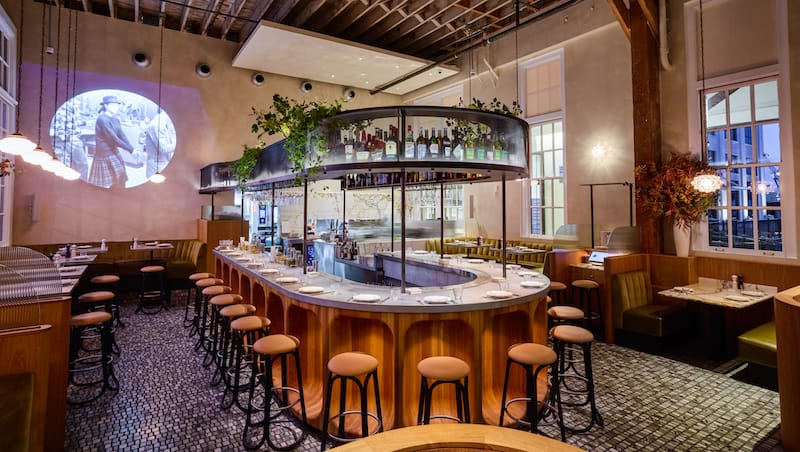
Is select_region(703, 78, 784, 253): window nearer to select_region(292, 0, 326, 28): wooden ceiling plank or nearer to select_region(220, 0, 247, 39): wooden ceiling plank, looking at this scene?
select_region(292, 0, 326, 28): wooden ceiling plank

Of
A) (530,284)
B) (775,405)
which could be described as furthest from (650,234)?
(530,284)

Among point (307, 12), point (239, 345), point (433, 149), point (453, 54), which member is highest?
point (307, 12)

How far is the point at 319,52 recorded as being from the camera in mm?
8523

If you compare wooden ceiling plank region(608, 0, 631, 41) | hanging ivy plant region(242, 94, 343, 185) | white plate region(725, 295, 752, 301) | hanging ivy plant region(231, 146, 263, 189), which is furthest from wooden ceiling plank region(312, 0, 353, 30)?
white plate region(725, 295, 752, 301)

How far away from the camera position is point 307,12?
774 centimetres

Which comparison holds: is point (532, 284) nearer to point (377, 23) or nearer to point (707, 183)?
point (707, 183)

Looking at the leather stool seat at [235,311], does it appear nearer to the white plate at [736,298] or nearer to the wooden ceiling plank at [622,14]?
the white plate at [736,298]

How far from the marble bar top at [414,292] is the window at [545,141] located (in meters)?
4.71

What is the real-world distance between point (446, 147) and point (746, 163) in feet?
16.7

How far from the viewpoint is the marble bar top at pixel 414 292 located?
2.80m

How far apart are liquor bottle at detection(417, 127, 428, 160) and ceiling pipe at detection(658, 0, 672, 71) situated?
5.28 metres

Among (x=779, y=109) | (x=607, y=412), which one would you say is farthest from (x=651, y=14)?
(x=607, y=412)

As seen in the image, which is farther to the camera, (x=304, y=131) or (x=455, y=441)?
(x=304, y=131)

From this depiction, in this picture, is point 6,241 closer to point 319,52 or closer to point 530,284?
point 319,52
